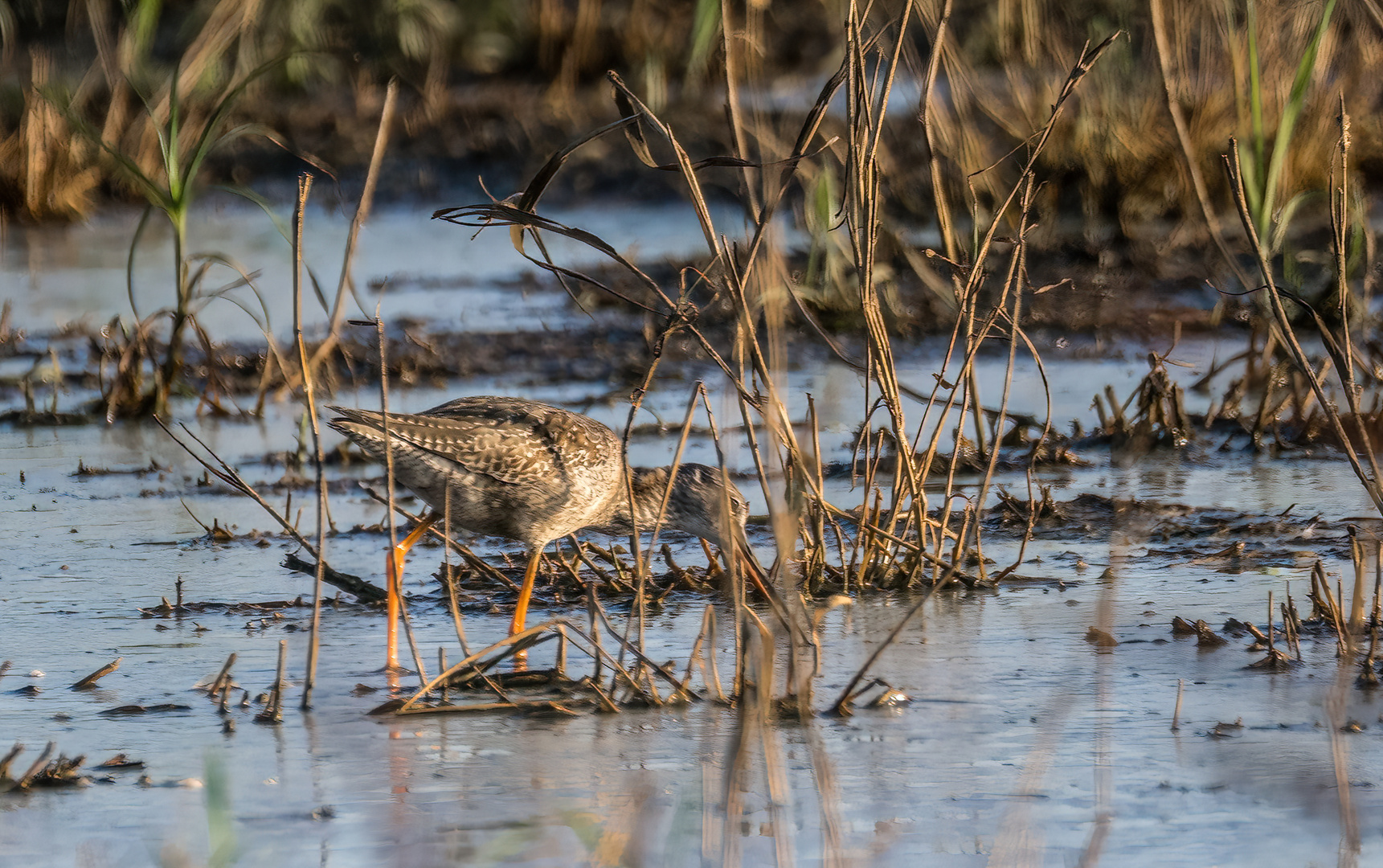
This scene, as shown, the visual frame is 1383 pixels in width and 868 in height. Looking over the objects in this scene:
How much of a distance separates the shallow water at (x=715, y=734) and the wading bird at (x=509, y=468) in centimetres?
27

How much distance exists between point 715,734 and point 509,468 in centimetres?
152

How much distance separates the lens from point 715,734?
3750mm

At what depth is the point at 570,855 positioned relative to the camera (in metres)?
3.11

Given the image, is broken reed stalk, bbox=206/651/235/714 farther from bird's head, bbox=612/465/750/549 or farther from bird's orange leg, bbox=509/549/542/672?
bird's head, bbox=612/465/750/549

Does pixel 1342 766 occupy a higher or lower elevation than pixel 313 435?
lower

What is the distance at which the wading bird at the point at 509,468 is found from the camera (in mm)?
4934

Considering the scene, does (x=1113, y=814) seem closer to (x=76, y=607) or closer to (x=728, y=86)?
(x=728, y=86)

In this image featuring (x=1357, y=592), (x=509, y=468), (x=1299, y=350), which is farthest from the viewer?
(x=509, y=468)

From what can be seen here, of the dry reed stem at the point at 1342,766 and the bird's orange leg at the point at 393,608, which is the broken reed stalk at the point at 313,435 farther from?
the dry reed stem at the point at 1342,766

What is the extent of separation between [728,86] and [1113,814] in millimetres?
1799

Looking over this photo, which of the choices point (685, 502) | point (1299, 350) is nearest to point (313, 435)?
point (685, 502)

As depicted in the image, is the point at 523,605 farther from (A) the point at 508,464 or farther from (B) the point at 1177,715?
(B) the point at 1177,715

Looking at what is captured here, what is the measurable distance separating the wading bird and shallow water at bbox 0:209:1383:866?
0.89ft

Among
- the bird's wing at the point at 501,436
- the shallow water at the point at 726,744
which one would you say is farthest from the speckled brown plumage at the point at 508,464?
the shallow water at the point at 726,744
